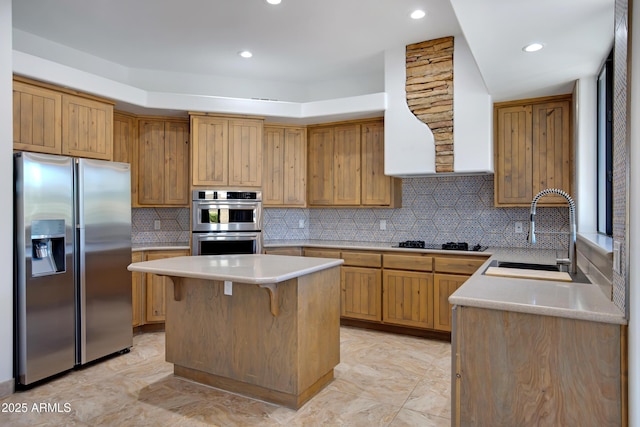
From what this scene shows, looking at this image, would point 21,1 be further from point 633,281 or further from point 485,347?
point 633,281

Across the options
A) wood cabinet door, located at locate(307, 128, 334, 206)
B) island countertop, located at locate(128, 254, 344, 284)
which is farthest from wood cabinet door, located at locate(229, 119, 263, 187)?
island countertop, located at locate(128, 254, 344, 284)

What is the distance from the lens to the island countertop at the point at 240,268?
229 cm

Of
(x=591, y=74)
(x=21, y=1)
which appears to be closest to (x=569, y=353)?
(x=591, y=74)

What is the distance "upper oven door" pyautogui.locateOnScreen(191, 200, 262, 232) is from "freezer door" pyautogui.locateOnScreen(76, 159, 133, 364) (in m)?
0.84

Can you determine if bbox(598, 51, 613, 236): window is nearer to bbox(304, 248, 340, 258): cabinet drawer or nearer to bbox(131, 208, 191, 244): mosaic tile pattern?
bbox(304, 248, 340, 258): cabinet drawer

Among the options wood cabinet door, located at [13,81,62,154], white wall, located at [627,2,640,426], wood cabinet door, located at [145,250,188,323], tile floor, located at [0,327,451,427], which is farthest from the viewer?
wood cabinet door, located at [145,250,188,323]

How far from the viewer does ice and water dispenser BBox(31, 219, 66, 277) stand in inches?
117

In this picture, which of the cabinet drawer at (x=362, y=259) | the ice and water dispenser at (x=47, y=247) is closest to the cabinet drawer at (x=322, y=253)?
the cabinet drawer at (x=362, y=259)

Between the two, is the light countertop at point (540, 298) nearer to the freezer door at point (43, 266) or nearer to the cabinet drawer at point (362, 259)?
the cabinet drawer at point (362, 259)

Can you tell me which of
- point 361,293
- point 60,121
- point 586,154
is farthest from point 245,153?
point 586,154

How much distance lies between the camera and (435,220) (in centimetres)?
452

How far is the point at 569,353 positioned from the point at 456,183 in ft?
10.2

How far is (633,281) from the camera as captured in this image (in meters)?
1.33

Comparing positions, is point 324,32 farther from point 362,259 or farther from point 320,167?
point 362,259
